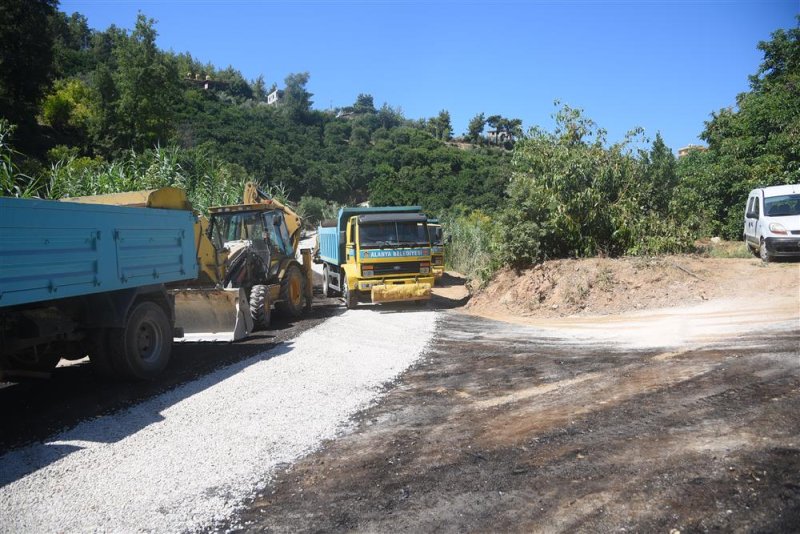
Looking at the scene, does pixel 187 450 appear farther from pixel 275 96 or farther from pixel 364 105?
pixel 364 105

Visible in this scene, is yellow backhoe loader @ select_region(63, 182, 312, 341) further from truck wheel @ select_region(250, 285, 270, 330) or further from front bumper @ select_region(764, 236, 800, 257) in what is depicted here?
front bumper @ select_region(764, 236, 800, 257)

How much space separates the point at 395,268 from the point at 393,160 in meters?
57.2

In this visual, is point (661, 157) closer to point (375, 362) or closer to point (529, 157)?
point (529, 157)

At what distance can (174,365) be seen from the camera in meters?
8.47

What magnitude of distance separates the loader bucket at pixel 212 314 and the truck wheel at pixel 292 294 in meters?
2.93

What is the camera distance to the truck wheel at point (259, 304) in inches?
452

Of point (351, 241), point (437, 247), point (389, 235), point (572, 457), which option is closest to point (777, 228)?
point (389, 235)

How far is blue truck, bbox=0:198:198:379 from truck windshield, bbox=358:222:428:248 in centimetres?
620

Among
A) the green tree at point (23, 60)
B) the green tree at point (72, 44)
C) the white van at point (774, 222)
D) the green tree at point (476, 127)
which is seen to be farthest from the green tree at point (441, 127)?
the white van at point (774, 222)

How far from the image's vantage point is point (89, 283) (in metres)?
6.26

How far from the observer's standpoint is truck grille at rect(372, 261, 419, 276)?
14453 millimetres

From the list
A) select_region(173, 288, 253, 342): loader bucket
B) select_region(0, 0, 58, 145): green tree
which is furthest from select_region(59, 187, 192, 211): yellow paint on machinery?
select_region(0, 0, 58, 145): green tree

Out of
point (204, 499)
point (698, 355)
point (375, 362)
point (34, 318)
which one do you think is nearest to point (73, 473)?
point (204, 499)

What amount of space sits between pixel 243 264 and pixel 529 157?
8192mm
